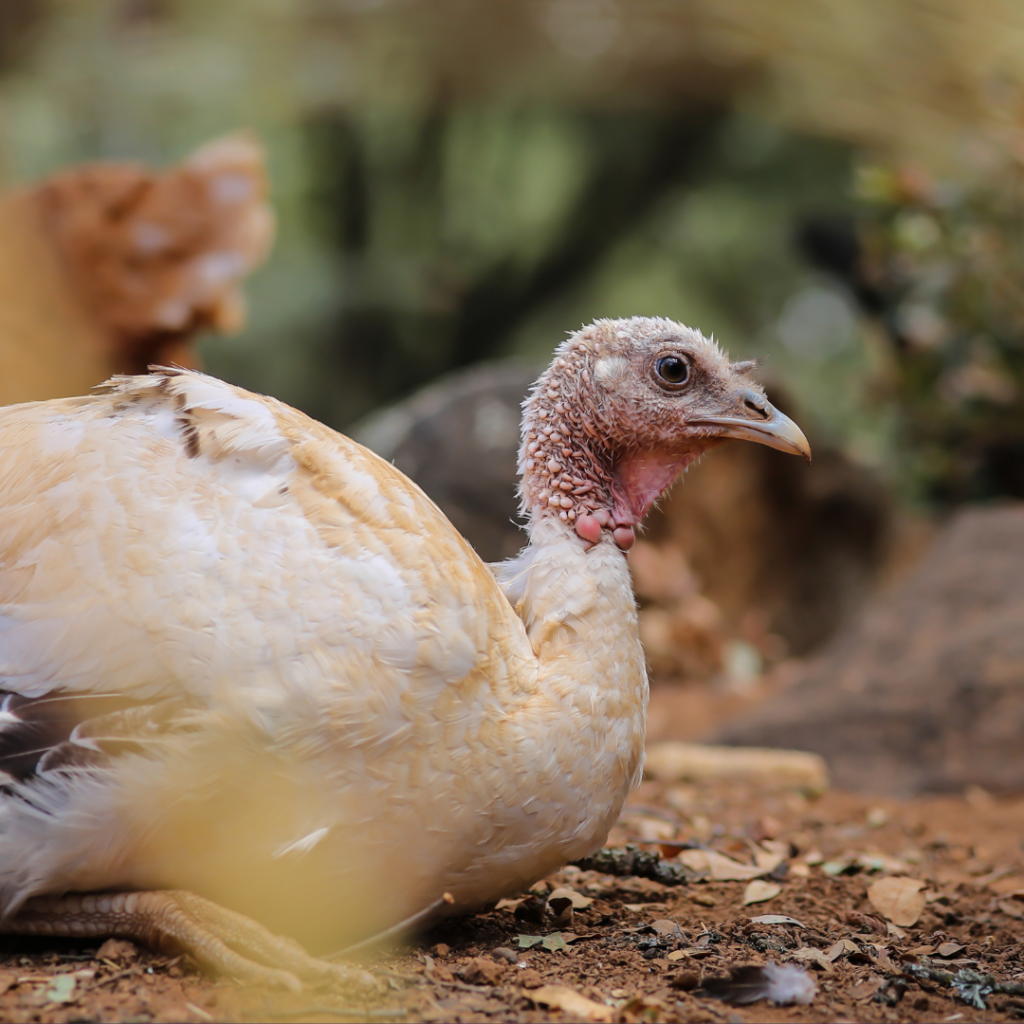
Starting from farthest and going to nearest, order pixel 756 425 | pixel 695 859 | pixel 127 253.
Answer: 1. pixel 127 253
2. pixel 695 859
3. pixel 756 425

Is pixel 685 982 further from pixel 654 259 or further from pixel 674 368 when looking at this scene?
pixel 654 259

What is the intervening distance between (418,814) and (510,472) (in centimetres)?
393

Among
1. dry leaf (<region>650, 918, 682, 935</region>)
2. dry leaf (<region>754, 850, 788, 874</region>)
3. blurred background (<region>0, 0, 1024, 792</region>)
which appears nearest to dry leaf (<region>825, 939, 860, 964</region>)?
dry leaf (<region>650, 918, 682, 935</region>)

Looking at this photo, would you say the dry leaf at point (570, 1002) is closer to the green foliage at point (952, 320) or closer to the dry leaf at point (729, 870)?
the dry leaf at point (729, 870)

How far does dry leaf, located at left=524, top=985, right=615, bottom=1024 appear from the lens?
196 cm

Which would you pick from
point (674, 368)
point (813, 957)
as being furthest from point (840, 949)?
point (674, 368)

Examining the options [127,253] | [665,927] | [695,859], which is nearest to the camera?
[665,927]

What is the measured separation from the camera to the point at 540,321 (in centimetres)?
1312

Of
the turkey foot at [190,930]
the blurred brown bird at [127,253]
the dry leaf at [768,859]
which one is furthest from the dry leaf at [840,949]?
the blurred brown bird at [127,253]

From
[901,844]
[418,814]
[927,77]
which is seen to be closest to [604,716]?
[418,814]

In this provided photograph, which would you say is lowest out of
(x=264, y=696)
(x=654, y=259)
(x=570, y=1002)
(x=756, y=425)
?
(x=570, y=1002)

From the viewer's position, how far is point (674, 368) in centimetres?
265

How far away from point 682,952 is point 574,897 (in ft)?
1.65

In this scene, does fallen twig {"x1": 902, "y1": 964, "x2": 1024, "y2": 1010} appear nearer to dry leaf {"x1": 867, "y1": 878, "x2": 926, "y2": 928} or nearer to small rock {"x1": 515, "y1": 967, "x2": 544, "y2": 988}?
dry leaf {"x1": 867, "y1": 878, "x2": 926, "y2": 928}
